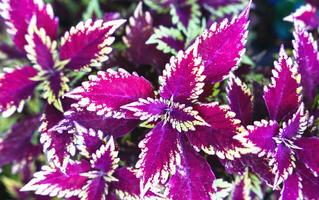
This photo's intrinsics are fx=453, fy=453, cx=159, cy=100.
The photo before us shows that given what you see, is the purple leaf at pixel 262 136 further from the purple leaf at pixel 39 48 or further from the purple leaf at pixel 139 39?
the purple leaf at pixel 39 48

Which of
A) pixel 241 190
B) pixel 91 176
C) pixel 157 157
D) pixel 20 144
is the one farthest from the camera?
pixel 20 144

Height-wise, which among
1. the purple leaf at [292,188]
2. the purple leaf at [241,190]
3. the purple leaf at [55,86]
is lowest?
the purple leaf at [292,188]

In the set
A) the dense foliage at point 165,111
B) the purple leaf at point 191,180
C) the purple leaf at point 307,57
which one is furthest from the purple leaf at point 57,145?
the purple leaf at point 307,57

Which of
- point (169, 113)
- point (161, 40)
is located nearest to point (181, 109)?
point (169, 113)

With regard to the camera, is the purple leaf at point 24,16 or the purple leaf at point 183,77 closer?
the purple leaf at point 183,77

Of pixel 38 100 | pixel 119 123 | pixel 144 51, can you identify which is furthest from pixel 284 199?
pixel 38 100

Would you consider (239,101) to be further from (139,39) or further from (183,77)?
(139,39)
